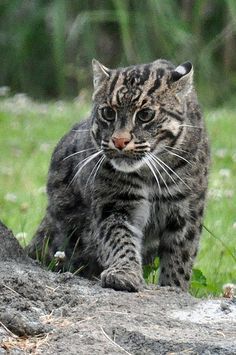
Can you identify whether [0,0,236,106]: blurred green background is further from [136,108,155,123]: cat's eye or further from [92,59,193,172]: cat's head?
[136,108,155,123]: cat's eye

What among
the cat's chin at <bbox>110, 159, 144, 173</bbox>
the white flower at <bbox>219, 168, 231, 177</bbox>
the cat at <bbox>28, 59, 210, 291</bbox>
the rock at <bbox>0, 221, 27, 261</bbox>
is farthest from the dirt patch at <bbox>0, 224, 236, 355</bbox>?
the white flower at <bbox>219, 168, 231, 177</bbox>

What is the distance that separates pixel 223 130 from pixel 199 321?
7788 millimetres

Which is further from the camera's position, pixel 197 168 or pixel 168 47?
pixel 168 47

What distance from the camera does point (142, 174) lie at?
253 inches

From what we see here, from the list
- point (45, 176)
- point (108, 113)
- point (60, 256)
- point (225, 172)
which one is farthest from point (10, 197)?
point (108, 113)

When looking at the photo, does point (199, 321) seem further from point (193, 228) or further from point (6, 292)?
point (193, 228)

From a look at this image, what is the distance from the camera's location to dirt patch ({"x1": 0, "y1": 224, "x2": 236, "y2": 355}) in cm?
479

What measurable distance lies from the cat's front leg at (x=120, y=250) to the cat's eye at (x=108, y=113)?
0.54 meters

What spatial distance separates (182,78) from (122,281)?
1.28 meters

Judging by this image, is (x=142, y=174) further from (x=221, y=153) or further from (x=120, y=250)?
(x=221, y=153)

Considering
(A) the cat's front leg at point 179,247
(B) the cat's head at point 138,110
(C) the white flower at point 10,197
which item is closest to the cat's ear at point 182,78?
(B) the cat's head at point 138,110

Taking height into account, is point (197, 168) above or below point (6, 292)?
above

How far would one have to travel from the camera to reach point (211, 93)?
17641 mm

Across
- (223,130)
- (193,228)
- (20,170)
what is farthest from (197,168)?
(223,130)
